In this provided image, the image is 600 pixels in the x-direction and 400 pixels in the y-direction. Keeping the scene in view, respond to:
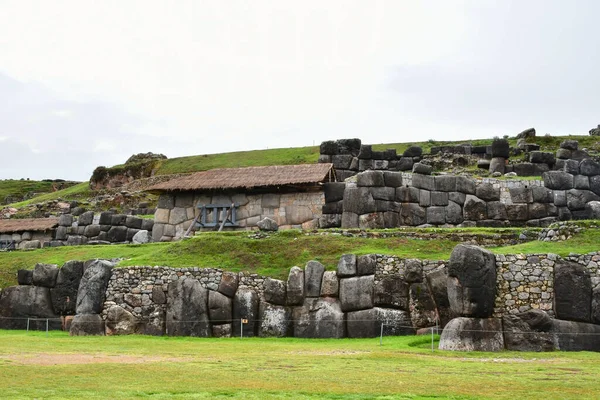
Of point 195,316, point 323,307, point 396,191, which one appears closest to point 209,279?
point 195,316

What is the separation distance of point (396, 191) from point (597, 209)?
951cm

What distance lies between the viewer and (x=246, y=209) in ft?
133

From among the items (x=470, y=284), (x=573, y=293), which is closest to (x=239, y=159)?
(x=470, y=284)

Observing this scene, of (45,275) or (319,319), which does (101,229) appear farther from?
(319,319)

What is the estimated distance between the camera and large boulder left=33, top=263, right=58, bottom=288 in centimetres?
3284

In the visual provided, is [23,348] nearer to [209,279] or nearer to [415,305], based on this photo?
[209,279]

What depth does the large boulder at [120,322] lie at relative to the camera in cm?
3002

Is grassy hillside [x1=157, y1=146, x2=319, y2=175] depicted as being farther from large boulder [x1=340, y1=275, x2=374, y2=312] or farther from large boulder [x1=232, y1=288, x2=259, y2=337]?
large boulder [x1=340, y1=275, x2=374, y2=312]

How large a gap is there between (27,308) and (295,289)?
38.8 ft

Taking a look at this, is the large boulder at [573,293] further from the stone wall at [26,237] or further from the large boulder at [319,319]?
the stone wall at [26,237]

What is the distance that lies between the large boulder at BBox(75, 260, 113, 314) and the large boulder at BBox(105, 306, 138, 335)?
703mm

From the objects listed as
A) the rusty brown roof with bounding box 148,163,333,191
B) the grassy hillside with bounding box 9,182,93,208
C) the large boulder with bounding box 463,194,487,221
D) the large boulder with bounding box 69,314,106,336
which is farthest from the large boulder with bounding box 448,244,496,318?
the grassy hillside with bounding box 9,182,93,208

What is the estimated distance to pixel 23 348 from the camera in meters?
23.5

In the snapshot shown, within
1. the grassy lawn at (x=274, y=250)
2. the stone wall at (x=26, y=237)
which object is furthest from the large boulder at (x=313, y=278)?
the stone wall at (x=26, y=237)
